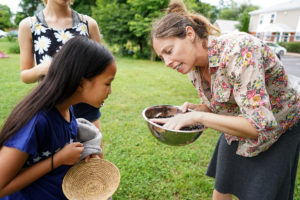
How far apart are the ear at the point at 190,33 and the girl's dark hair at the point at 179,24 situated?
0.06 feet

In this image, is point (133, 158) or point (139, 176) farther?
point (133, 158)

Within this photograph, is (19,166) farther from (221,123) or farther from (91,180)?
(221,123)

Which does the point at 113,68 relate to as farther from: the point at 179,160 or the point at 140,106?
the point at 140,106

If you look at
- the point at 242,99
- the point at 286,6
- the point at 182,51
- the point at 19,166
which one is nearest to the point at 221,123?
the point at 242,99

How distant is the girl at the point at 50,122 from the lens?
3.44ft

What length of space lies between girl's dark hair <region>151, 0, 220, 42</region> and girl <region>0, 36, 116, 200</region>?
398 mm

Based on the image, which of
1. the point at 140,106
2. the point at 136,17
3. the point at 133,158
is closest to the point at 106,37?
the point at 136,17

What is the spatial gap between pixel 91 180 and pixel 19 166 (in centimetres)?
41

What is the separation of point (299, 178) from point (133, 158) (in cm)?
213

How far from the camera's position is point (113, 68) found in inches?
51.4

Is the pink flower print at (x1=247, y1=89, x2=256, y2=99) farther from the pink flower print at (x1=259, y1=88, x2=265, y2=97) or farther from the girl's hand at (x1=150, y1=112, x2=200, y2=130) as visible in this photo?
the girl's hand at (x1=150, y1=112, x2=200, y2=130)

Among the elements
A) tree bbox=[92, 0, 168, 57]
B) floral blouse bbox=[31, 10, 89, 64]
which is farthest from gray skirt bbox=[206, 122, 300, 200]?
tree bbox=[92, 0, 168, 57]

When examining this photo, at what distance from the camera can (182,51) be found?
Answer: 1.38 meters

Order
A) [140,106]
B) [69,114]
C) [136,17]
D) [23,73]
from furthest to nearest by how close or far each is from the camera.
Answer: [136,17] < [140,106] < [23,73] < [69,114]
